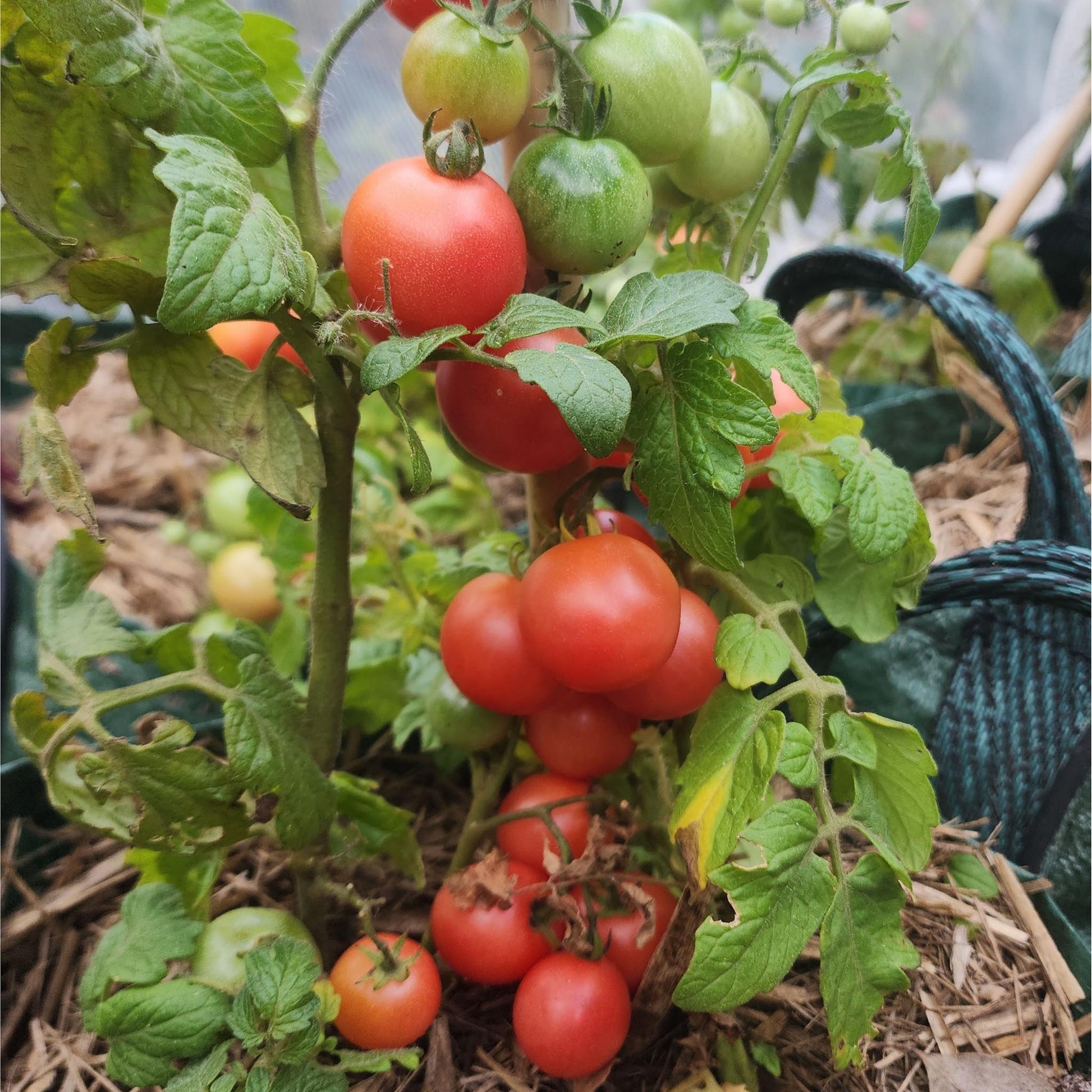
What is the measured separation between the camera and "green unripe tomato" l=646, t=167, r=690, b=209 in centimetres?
78

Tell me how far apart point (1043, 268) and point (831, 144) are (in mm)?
922

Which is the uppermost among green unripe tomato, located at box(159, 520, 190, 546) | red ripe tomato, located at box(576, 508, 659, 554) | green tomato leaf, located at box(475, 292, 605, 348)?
green tomato leaf, located at box(475, 292, 605, 348)

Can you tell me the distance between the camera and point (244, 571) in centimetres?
137

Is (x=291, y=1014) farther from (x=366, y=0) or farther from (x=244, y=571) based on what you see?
(x=244, y=571)

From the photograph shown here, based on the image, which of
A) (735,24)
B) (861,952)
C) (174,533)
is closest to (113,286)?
(861,952)

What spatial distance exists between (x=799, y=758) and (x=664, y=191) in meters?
0.52

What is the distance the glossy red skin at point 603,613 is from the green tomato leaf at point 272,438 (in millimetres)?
178

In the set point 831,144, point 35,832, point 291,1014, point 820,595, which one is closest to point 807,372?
point 820,595

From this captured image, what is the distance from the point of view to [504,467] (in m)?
0.68

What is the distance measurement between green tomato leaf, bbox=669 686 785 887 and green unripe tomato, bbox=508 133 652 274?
328 mm

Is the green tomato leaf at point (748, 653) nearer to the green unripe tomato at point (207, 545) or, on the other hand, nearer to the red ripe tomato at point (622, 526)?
the red ripe tomato at point (622, 526)

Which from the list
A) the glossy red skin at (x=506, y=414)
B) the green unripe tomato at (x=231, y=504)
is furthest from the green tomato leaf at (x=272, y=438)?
the green unripe tomato at (x=231, y=504)

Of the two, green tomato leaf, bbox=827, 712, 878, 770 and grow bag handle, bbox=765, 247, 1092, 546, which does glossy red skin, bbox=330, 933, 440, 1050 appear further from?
grow bag handle, bbox=765, 247, 1092, 546

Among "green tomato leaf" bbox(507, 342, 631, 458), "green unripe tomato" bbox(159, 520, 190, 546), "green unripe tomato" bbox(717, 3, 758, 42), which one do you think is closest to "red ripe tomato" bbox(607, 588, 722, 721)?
"green tomato leaf" bbox(507, 342, 631, 458)
